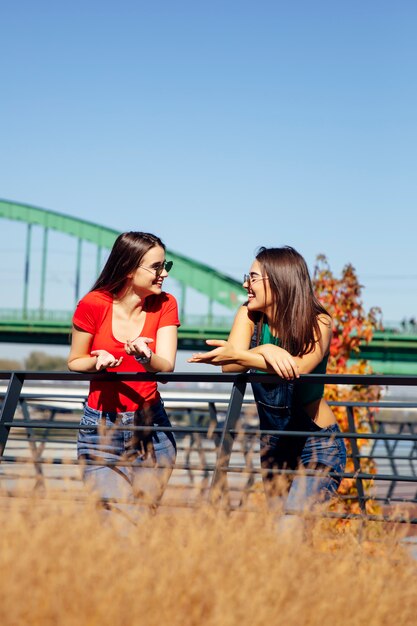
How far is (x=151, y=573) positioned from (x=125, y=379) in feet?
5.99

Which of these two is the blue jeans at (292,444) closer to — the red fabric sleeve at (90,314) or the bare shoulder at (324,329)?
the bare shoulder at (324,329)

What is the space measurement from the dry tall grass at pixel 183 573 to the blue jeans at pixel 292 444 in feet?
2.40

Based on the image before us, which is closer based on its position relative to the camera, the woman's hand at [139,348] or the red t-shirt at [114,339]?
the woman's hand at [139,348]

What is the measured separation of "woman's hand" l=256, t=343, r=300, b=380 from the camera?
163 inches

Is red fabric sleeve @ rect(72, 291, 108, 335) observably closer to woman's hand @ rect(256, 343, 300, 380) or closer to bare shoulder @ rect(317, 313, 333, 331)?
woman's hand @ rect(256, 343, 300, 380)

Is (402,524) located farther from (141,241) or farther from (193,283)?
(193,283)

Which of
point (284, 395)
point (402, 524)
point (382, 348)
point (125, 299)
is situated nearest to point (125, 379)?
point (125, 299)

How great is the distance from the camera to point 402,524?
3.73m

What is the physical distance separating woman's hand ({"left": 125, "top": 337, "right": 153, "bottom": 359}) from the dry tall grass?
108cm

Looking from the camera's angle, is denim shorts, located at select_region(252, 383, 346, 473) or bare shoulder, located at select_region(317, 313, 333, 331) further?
bare shoulder, located at select_region(317, 313, 333, 331)

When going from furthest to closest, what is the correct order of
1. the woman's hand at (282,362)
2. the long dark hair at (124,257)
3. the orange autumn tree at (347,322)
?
the orange autumn tree at (347,322)
the long dark hair at (124,257)
the woman's hand at (282,362)

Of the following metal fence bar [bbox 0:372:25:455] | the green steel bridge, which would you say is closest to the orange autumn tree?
metal fence bar [bbox 0:372:25:455]

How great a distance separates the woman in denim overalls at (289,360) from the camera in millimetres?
4227

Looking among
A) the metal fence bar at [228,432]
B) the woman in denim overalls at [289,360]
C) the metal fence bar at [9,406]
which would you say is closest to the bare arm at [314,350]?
the woman in denim overalls at [289,360]
